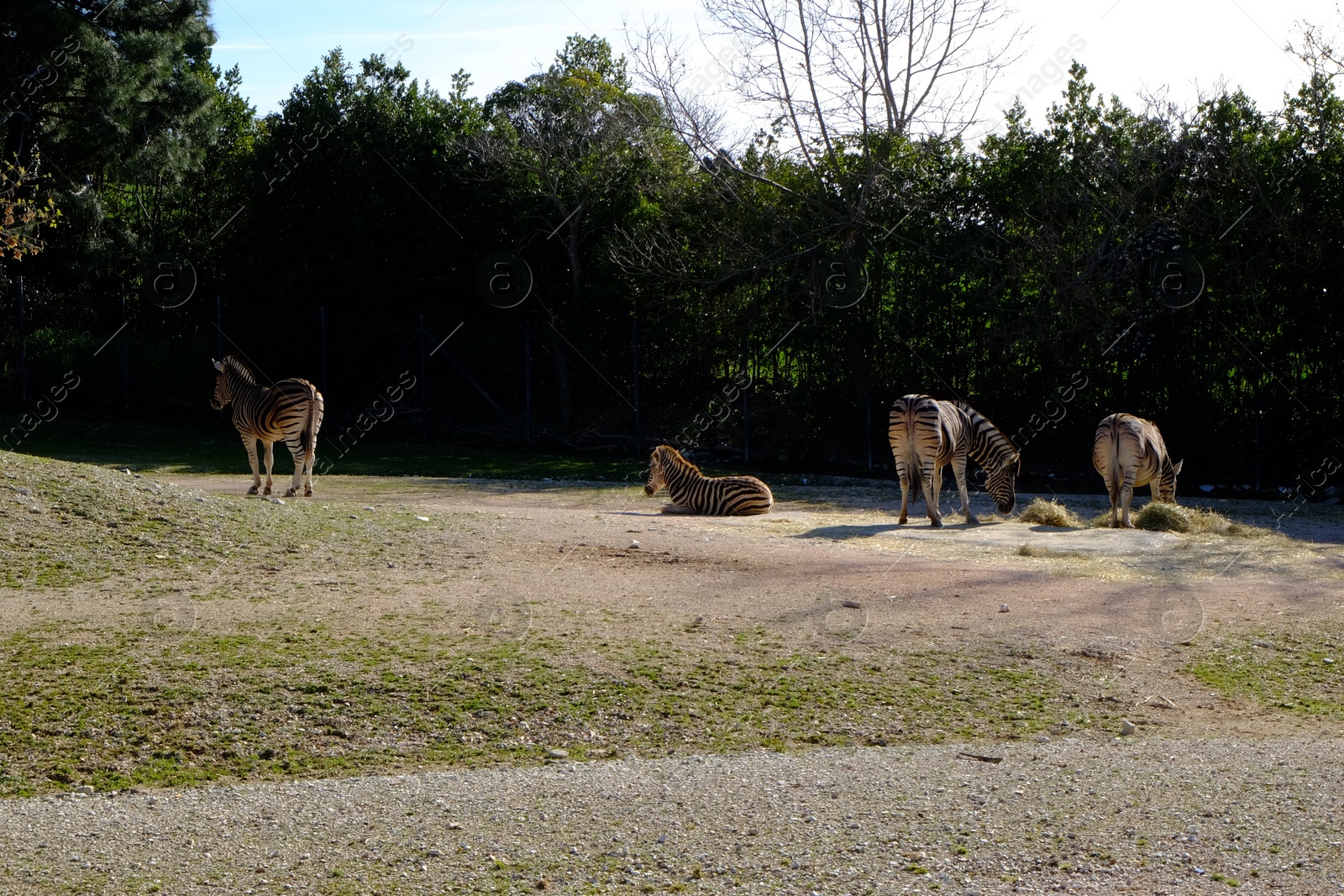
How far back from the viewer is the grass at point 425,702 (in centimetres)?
578

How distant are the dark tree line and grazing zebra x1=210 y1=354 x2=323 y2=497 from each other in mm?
3199

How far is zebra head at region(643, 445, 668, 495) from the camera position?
16172 mm

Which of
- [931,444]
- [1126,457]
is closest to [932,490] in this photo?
[931,444]

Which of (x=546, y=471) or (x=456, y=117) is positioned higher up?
(x=456, y=117)

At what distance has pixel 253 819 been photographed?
16.0 feet

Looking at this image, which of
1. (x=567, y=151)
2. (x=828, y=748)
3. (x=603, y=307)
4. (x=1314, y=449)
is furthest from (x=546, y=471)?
(x=828, y=748)

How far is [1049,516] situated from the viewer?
46.2ft

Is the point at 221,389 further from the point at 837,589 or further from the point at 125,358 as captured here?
the point at 837,589

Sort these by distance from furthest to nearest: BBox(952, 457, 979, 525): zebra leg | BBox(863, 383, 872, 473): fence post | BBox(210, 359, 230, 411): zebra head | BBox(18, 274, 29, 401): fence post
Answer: BBox(18, 274, 29, 401): fence post → BBox(863, 383, 872, 473): fence post → BBox(210, 359, 230, 411): zebra head → BBox(952, 457, 979, 525): zebra leg

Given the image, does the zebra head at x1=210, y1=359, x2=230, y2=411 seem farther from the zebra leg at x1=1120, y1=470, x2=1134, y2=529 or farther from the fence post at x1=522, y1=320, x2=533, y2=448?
the zebra leg at x1=1120, y1=470, x2=1134, y2=529

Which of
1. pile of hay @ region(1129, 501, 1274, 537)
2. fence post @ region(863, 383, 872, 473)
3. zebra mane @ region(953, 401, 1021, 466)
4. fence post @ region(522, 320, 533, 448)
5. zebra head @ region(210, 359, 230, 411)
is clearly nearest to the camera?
pile of hay @ region(1129, 501, 1274, 537)

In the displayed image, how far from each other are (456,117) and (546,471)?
31.4ft

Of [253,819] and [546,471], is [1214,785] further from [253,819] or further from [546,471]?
[546,471]

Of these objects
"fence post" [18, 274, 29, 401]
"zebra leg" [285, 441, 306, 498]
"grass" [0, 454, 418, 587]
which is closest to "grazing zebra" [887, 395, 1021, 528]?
"grass" [0, 454, 418, 587]
